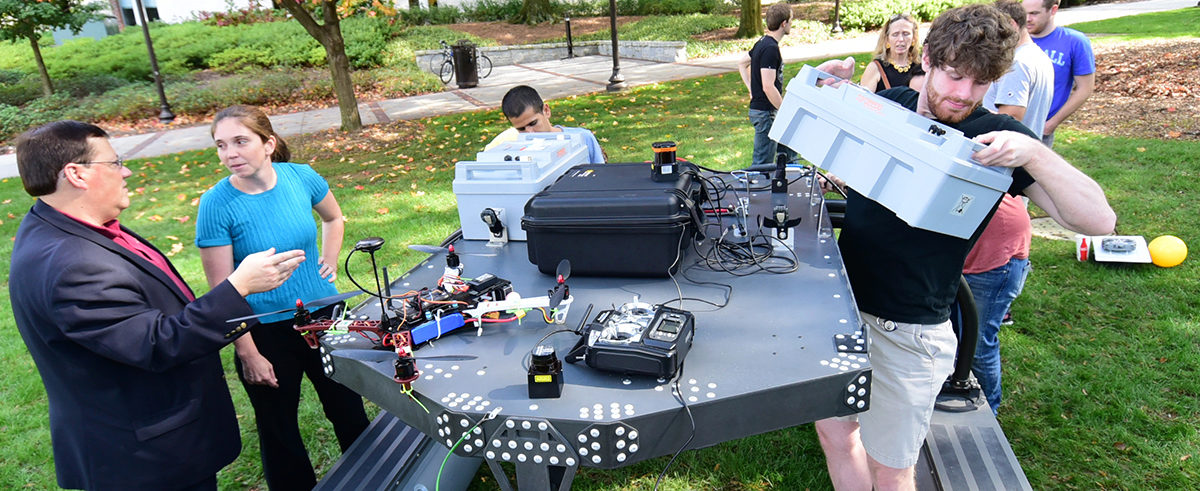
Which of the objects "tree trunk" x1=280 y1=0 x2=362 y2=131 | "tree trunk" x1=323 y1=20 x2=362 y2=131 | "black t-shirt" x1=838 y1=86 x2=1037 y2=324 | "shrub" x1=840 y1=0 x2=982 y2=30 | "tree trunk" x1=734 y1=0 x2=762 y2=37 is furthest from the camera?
"shrub" x1=840 y1=0 x2=982 y2=30

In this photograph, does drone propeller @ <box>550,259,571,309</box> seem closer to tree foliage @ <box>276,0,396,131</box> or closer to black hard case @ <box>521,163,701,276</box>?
black hard case @ <box>521,163,701,276</box>

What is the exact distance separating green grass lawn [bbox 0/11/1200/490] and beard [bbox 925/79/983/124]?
5.70 ft

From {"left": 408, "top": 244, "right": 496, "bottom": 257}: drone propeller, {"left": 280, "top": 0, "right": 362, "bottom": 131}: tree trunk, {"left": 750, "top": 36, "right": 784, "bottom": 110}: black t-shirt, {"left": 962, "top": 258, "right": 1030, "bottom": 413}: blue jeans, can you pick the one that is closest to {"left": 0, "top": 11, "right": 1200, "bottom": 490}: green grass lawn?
{"left": 962, "top": 258, "right": 1030, "bottom": 413}: blue jeans

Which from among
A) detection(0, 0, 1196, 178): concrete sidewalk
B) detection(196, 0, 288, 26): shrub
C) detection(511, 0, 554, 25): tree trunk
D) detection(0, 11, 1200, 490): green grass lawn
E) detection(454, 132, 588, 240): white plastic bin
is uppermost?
detection(196, 0, 288, 26): shrub

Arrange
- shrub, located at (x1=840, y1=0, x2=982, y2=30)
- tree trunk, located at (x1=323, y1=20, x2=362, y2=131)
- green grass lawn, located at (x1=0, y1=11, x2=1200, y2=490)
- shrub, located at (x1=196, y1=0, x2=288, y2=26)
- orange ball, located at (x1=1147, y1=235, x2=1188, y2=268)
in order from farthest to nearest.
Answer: shrub, located at (x1=840, y1=0, x2=982, y2=30) → shrub, located at (x1=196, y1=0, x2=288, y2=26) → tree trunk, located at (x1=323, y1=20, x2=362, y2=131) → orange ball, located at (x1=1147, y1=235, x2=1188, y2=268) → green grass lawn, located at (x1=0, y1=11, x2=1200, y2=490)

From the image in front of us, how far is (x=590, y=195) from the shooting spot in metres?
2.23

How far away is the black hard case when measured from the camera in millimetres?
2117

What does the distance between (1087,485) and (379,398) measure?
9.62 ft

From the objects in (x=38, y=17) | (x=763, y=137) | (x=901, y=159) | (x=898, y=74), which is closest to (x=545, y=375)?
(x=901, y=159)

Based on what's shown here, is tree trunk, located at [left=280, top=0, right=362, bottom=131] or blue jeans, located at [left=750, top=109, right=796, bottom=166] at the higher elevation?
tree trunk, located at [left=280, top=0, right=362, bottom=131]

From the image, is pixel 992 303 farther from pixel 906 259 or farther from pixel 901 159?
pixel 901 159

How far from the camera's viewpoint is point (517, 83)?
14875 mm

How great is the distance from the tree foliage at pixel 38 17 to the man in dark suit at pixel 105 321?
15201 millimetres

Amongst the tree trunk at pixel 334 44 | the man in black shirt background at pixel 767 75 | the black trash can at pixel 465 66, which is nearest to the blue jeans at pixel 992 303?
the man in black shirt background at pixel 767 75
